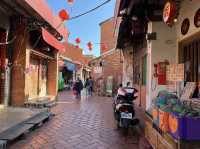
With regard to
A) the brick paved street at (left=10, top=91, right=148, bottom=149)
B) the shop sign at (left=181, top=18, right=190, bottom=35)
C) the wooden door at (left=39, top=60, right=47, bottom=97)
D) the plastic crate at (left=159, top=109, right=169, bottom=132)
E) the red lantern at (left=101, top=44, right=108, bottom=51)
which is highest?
the red lantern at (left=101, top=44, right=108, bottom=51)

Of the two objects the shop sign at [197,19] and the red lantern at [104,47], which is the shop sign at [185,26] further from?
the red lantern at [104,47]

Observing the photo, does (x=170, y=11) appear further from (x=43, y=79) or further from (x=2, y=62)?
(x=43, y=79)

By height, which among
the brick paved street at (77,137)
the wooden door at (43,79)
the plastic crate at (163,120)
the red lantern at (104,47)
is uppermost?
the red lantern at (104,47)

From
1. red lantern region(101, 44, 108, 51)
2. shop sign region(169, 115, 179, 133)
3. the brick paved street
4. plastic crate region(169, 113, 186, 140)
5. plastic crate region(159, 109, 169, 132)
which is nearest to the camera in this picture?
plastic crate region(169, 113, 186, 140)

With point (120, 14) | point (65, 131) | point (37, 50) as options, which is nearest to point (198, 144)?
point (65, 131)

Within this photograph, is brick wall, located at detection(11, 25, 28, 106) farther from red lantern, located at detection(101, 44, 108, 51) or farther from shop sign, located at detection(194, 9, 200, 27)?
red lantern, located at detection(101, 44, 108, 51)

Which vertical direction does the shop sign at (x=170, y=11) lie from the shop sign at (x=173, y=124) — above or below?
above

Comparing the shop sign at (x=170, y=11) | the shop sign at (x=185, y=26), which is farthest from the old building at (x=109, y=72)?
the shop sign at (x=170, y=11)

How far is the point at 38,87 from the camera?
1552 centimetres

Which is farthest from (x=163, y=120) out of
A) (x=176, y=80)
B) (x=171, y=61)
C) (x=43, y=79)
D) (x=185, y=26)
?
(x=43, y=79)

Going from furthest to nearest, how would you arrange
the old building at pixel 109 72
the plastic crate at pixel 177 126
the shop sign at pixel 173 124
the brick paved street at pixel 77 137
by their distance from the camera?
1. the old building at pixel 109 72
2. the brick paved street at pixel 77 137
3. the shop sign at pixel 173 124
4. the plastic crate at pixel 177 126

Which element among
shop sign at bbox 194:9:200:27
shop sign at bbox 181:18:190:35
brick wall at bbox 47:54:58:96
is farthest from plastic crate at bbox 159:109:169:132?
brick wall at bbox 47:54:58:96

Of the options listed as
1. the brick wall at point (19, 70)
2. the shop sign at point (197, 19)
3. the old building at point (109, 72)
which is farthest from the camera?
the old building at point (109, 72)

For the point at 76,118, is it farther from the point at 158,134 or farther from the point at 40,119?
the point at 158,134
